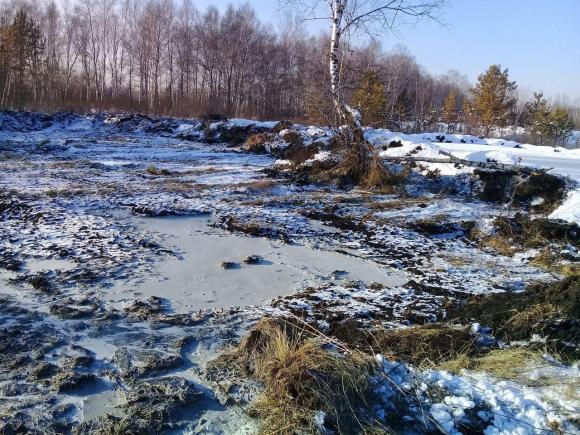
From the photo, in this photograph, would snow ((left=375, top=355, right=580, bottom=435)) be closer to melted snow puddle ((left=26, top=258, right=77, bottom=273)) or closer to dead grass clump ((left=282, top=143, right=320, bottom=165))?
melted snow puddle ((left=26, top=258, right=77, bottom=273))

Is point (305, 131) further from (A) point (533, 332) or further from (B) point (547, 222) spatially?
(A) point (533, 332)

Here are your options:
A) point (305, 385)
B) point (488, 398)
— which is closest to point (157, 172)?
point (305, 385)

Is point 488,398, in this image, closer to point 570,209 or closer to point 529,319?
point 529,319

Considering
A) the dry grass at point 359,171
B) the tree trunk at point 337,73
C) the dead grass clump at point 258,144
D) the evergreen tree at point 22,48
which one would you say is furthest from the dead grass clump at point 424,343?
the evergreen tree at point 22,48

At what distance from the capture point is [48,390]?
9.70 feet

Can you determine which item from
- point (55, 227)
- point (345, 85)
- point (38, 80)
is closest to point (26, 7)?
point (38, 80)

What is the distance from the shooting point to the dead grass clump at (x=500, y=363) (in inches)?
122

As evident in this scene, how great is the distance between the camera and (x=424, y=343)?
3576 millimetres

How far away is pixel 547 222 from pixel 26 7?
176 feet

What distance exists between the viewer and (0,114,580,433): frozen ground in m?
2.94

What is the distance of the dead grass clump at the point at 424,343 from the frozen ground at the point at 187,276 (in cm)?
43

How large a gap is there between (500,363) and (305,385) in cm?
145

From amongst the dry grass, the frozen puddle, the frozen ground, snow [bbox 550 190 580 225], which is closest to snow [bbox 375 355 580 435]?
the frozen ground

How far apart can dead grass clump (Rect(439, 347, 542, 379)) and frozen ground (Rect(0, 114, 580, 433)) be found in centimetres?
29
